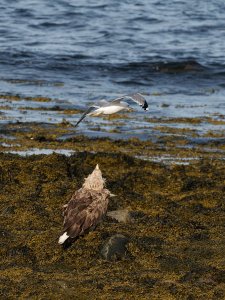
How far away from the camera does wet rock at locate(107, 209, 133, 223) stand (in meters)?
8.53

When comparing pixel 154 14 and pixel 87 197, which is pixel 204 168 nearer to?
pixel 87 197

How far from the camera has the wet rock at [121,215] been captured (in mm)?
8531

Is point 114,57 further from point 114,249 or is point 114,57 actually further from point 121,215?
point 114,249

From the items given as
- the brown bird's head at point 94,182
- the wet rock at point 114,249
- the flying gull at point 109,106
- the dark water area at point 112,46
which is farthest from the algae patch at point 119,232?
the dark water area at point 112,46

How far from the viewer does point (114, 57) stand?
26609mm

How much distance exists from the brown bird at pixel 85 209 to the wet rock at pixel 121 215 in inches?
25.3

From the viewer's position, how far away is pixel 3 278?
6.82 meters

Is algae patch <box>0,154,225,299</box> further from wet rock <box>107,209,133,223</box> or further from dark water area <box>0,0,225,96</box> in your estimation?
dark water area <box>0,0,225,96</box>

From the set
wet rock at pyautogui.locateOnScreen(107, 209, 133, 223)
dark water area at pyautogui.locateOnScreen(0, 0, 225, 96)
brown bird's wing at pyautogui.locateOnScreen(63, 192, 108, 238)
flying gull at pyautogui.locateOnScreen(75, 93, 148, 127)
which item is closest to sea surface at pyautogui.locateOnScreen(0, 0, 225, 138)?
dark water area at pyautogui.locateOnScreen(0, 0, 225, 96)

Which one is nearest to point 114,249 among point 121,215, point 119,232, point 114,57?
point 119,232

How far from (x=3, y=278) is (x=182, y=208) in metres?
2.99

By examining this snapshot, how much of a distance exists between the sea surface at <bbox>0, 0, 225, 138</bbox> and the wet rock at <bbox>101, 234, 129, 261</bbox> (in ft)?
22.6

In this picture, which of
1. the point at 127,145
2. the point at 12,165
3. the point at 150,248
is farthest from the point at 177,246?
the point at 127,145

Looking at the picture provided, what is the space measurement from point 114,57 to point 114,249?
19.6m
